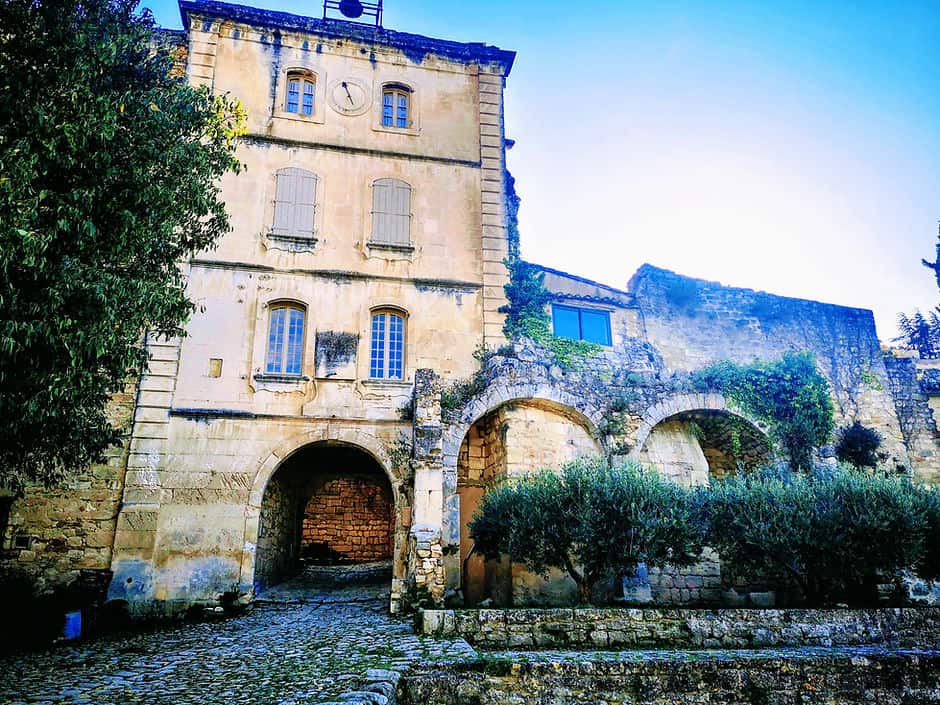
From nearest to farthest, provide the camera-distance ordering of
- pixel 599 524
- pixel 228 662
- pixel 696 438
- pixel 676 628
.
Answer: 1. pixel 228 662
2. pixel 676 628
3. pixel 599 524
4. pixel 696 438

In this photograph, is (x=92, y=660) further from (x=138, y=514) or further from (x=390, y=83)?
(x=390, y=83)

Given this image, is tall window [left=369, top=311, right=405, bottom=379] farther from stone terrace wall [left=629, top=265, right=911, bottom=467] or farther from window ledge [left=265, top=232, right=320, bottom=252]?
stone terrace wall [left=629, top=265, right=911, bottom=467]

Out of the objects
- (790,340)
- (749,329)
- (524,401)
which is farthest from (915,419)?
(524,401)

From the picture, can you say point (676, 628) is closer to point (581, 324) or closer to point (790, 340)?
point (581, 324)

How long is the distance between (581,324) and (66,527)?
13.8 meters

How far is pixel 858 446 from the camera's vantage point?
59.9ft

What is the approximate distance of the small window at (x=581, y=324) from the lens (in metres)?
19.4

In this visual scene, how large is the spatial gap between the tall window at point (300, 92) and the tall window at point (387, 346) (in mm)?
6215

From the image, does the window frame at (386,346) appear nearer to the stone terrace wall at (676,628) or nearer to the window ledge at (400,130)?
the window ledge at (400,130)

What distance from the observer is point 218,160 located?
10.9 metres

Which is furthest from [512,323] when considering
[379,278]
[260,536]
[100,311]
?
[100,311]

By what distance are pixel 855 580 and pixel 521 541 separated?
6424mm

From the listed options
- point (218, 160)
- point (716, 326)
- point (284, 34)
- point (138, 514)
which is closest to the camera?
point (218, 160)

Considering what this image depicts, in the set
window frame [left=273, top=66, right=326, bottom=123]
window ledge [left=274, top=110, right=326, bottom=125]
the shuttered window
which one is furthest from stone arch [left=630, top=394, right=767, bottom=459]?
window frame [left=273, top=66, right=326, bottom=123]
